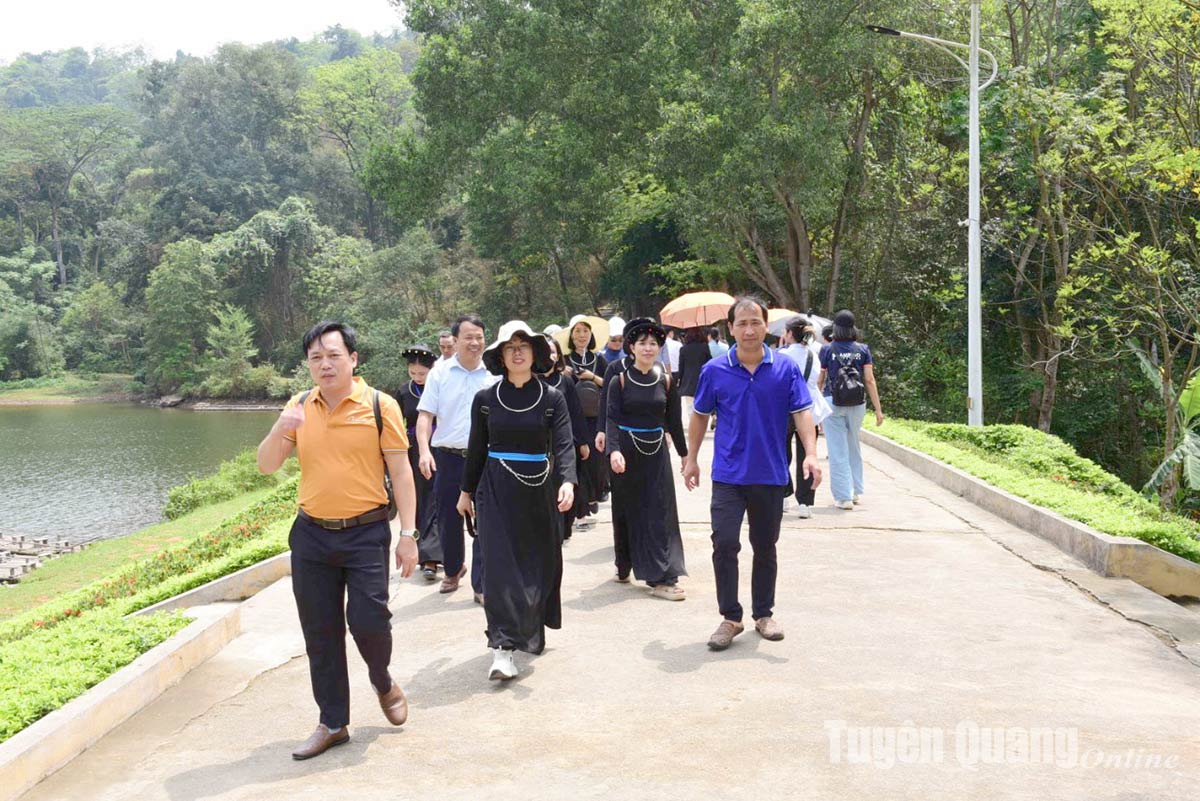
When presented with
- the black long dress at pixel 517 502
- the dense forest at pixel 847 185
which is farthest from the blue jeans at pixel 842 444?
the black long dress at pixel 517 502

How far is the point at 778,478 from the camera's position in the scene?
637cm

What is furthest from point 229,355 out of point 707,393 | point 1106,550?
point 707,393

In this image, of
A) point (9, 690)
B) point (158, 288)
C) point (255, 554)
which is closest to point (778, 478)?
point (9, 690)

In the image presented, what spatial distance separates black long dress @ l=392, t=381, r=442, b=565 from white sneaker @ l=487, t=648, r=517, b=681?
2447 millimetres

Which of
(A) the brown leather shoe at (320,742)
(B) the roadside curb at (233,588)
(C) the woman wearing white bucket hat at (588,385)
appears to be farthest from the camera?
(C) the woman wearing white bucket hat at (588,385)

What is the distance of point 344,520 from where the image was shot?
4969 millimetres

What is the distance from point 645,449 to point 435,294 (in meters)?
46.3

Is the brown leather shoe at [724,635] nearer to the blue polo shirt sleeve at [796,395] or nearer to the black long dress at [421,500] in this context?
the blue polo shirt sleeve at [796,395]

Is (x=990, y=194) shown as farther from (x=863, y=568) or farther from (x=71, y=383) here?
(x=71, y=383)

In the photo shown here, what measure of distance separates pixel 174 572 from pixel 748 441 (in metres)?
8.38

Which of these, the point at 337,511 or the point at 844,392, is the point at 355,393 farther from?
the point at 844,392

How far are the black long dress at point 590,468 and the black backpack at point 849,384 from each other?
233 centimetres

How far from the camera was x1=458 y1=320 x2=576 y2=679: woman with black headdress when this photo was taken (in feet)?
19.9

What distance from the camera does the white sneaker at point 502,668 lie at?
232 inches
